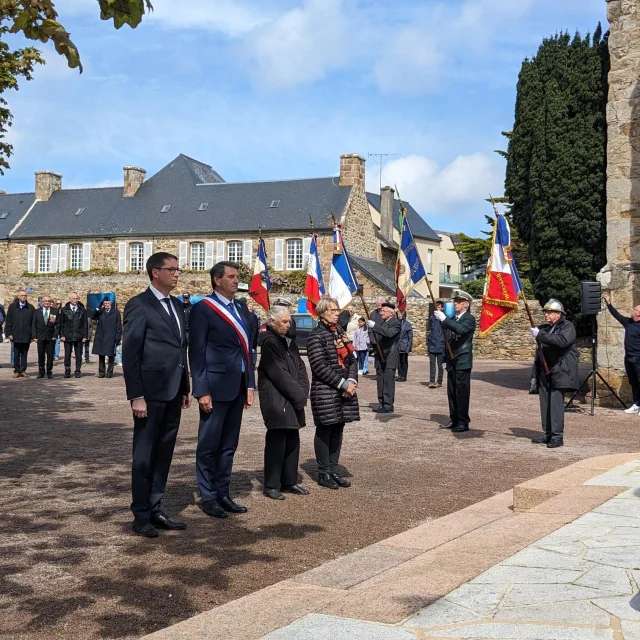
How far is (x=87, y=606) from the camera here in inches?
175

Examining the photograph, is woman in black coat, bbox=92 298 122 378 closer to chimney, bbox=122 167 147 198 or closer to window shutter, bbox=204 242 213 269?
window shutter, bbox=204 242 213 269

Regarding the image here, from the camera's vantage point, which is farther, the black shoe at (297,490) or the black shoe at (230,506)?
the black shoe at (297,490)

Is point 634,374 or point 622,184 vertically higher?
point 622,184

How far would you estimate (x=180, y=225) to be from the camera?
4694cm

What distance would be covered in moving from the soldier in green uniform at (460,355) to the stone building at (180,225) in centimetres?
2794

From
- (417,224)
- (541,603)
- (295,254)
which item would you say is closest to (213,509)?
(541,603)

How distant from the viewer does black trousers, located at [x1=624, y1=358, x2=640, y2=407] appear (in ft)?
48.0

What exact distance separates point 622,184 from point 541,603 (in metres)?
13.5

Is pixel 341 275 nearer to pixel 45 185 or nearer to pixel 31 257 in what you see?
pixel 31 257

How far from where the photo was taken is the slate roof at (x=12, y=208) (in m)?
51.0

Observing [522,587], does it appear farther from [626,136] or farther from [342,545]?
[626,136]

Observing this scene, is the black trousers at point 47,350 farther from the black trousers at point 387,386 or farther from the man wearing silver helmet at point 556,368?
the man wearing silver helmet at point 556,368

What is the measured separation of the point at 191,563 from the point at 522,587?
2.08 meters

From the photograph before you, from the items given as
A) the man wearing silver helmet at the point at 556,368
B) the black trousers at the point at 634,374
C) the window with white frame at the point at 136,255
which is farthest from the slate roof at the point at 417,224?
the man wearing silver helmet at the point at 556,368
